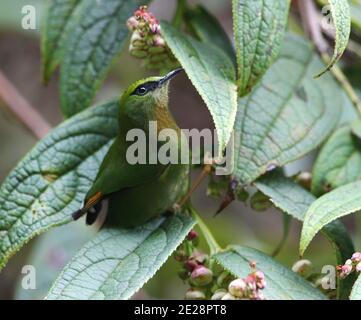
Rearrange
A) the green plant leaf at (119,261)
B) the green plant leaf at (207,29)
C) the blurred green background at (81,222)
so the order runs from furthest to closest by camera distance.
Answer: the blurred green background at (81,222) → the green plant leaf at (207,29) → the green plant leaf at (119,261)

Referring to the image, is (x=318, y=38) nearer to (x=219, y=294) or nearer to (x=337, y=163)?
(x=337, y=163)

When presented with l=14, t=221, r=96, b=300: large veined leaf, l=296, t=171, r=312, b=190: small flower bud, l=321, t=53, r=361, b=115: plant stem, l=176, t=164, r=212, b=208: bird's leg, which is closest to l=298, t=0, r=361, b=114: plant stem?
l=321, t=53, r=361, b=115: plant stem

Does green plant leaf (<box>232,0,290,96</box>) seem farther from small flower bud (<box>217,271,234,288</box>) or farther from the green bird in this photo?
small flower bud (<box>217,271,234,288</box>)

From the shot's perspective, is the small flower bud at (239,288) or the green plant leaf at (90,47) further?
the green plant leaf at (90,47)

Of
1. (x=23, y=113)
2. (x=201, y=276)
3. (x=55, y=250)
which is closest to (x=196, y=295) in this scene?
(x=201, y=276)

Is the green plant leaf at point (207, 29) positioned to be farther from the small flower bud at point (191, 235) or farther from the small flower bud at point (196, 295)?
the small flower bud at point (196, 295)

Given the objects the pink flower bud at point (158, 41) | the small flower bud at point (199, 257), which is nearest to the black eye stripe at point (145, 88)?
the pink flower bud at point (158, 41)
